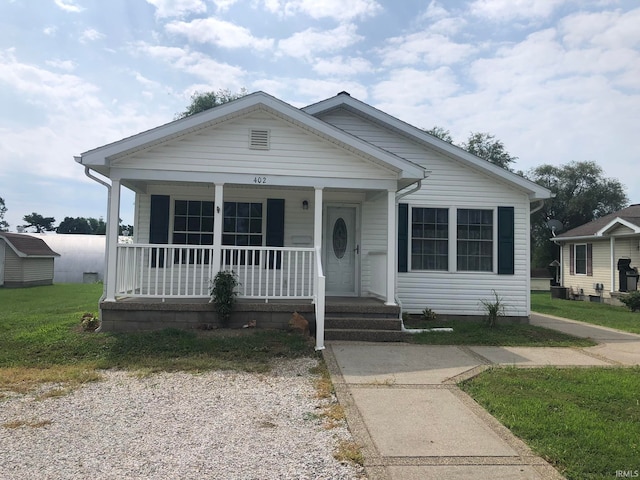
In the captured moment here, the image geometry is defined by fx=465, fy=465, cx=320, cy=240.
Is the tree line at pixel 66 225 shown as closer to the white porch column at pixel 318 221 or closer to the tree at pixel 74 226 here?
the tree at pixel 74 226

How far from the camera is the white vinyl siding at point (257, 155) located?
313 inches

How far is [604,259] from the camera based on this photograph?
18.9 metres

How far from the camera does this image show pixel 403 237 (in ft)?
33.2

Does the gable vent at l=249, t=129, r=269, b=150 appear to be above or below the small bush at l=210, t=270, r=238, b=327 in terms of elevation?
above

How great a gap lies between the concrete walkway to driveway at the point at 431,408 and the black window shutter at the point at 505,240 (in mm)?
2613

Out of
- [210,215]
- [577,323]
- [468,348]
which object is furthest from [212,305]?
[577,323]

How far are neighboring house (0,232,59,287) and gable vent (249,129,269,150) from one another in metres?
21.6

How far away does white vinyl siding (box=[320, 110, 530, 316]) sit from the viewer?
1022 cm

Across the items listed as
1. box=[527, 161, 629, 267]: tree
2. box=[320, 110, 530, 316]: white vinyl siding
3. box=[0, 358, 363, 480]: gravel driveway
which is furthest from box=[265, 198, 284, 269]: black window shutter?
box=[527, 161, 629, 267]: tree

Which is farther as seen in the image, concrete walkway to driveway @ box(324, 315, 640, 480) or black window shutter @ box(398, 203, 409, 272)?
black window shutter @ box(398, 203, 409, 272)

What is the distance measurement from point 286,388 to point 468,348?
3.54 meters

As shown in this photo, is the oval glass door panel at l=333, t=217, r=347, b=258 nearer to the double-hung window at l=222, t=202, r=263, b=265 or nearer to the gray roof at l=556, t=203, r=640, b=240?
the double-hung window at l=222, t=202, r=263, b=265

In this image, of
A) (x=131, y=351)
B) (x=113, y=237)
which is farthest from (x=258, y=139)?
(x=131, y=351)

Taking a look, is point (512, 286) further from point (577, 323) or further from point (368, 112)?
point (368, 112)
